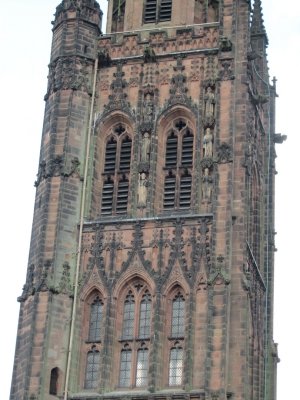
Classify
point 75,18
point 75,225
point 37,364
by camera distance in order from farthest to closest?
point 75,18 < point 75,225 < point 37,364

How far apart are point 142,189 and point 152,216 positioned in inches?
52.7

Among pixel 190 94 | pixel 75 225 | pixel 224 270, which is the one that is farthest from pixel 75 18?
pixel 224 270

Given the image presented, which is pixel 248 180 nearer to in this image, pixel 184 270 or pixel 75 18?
pixel 184 270

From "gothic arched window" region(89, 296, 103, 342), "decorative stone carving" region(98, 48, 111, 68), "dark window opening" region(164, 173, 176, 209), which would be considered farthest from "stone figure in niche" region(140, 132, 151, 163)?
"gothic arched window" region(89, 296, 103, 342)

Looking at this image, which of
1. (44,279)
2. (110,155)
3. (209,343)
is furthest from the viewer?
(110,155)

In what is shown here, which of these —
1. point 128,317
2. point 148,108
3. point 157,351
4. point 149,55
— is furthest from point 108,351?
point 149,55

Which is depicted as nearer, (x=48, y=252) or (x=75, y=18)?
(x=48, y=252)

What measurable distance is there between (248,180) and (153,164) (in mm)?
3457

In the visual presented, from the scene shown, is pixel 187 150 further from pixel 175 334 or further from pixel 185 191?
pixel 175 334

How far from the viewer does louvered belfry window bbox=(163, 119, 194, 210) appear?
45469 millimetres

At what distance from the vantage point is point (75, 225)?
4525 centimetres

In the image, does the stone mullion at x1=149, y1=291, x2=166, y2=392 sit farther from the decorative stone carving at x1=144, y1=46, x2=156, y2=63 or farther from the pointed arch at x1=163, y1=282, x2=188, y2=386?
the decorative stone carving at x1=144, y1=46, x2=156, y2=63

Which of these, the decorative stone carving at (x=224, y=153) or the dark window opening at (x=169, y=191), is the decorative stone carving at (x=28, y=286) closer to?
the dark window opening at (x=169, y=191)

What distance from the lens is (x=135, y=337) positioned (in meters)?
43.2
